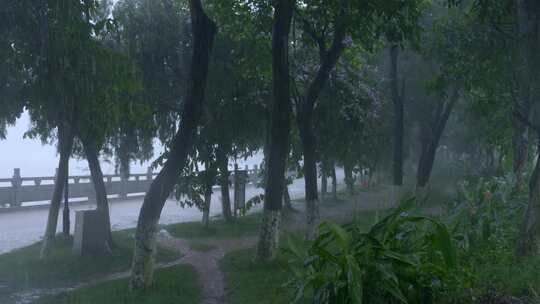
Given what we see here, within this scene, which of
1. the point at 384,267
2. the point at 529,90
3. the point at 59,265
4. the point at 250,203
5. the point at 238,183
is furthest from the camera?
the point at 238,183

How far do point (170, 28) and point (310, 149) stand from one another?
674 cm

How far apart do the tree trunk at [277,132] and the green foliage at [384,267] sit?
17.0 ft

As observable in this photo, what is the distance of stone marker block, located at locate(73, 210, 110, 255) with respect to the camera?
13.8 meters

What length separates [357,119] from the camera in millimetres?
19031

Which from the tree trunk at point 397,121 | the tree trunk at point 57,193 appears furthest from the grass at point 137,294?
the tree trunk at point 397,121

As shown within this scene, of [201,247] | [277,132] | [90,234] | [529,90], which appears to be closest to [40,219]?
[201,247]

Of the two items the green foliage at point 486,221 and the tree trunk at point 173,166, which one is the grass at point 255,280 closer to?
the tree trunk at point 173,166

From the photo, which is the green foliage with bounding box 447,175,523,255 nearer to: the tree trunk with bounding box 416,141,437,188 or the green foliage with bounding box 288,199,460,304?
the green foliage with bounding box 288,199,460,304

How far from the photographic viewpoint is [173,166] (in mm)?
10281

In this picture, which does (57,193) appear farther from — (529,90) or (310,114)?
(529,90)

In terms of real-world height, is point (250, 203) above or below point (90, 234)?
above

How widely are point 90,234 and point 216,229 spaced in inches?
250

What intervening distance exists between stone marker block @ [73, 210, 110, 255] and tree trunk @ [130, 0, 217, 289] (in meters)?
3.77

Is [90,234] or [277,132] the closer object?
[277,132]
